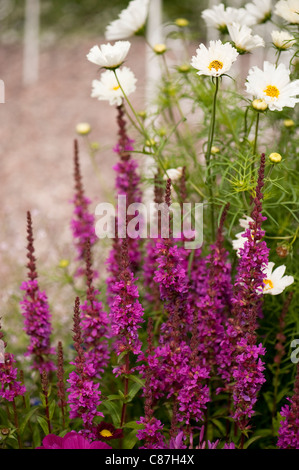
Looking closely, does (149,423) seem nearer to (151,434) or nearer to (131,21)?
(151,434)

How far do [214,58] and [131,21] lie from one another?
649mm

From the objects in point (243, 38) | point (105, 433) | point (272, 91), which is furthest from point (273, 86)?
point (105, 433)

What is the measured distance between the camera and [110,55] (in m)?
2.06

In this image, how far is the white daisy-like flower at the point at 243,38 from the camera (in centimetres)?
202

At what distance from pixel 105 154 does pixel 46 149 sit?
2.39 feet

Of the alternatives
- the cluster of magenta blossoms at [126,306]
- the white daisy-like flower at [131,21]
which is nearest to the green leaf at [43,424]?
the cluster of magenta blossoms at [126,306]

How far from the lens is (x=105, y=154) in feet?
23.3

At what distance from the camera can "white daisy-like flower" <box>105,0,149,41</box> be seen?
2391 mm

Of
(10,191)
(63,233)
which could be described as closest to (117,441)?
(63,233)

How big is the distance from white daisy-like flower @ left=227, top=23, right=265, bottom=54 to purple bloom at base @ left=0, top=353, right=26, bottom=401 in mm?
1294

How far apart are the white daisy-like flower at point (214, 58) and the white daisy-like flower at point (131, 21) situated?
0.59 m

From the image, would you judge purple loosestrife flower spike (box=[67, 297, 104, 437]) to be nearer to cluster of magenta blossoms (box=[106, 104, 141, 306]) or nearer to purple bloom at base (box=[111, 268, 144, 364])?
purple bloom at base (box=[111, 268, 144, 364])

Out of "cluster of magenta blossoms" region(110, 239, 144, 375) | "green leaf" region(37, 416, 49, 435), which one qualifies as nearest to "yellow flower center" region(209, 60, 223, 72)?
"cluster of magenta blossoms" region(110, 239, 144, 375)
